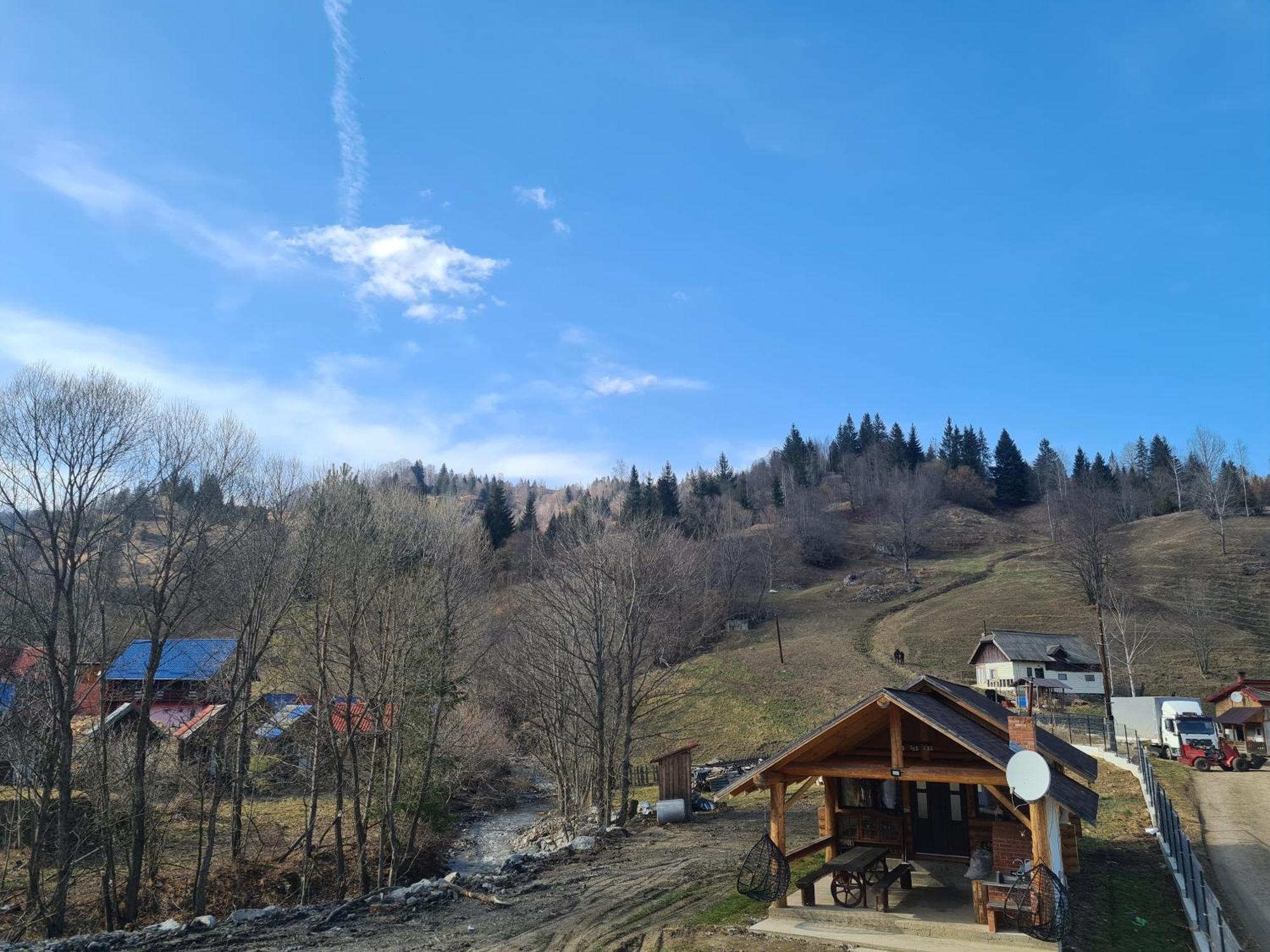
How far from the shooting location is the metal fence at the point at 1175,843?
10.9 m

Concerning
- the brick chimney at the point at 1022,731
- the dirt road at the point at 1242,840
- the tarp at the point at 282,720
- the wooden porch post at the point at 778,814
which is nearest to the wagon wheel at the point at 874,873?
the wooden porch post at the point at 778,814

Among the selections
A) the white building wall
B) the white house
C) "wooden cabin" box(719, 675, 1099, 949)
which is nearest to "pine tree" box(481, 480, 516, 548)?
the white house

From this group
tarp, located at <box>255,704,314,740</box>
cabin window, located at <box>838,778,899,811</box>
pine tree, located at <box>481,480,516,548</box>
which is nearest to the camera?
cabin window, located at <box>838,778,899,811</box>

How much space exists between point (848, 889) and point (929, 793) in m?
4.01

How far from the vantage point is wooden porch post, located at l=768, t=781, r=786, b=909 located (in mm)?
14352

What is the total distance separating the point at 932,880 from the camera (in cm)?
1580

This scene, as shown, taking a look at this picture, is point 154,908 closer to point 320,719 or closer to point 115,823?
point 115,823

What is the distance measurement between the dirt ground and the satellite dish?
13.8ft

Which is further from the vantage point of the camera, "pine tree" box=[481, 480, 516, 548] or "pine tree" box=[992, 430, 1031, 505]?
"pine tree" box=[992, 430, 1031, 505]

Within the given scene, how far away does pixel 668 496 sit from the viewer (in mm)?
105000

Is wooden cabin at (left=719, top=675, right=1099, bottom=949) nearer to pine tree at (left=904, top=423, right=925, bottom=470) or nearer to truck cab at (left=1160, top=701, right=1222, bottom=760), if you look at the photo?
truck cab at (left=1160, top=701, right=1222, bottom=760)

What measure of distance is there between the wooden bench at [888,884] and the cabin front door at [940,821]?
0.84 m

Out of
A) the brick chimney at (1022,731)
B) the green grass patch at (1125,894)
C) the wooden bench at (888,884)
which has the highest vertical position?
the brick chimney at (1022,731)

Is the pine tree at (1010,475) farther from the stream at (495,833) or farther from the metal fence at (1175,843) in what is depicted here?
the stream at (495,833)
